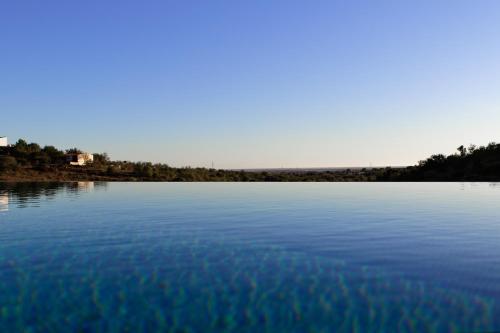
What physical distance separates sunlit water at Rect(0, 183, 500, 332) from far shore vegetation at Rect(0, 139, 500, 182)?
41.4 m

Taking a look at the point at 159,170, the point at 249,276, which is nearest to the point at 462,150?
the point at 159,170

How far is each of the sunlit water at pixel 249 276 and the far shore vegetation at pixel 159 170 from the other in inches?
1630

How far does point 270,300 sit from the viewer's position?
674 centimetres

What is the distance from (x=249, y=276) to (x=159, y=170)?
5960 cm

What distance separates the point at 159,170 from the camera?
2598 inches

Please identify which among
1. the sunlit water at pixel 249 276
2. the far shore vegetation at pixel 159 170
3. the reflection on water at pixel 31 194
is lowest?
the sunlit water at pixel 249 276

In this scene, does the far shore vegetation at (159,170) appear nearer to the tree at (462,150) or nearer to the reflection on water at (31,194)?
the tree at (462,150)

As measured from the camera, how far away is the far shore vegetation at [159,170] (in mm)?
52281

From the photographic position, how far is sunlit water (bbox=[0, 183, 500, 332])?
5.93m

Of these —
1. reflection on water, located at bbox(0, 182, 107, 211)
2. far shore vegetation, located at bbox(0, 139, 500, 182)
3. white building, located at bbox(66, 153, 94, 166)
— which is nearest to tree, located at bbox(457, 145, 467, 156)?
far shore vegetation, located at bbox(0, 139, 500, 182)

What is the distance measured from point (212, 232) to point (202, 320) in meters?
7.50

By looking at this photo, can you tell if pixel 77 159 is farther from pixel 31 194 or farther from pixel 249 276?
pixel 249 276

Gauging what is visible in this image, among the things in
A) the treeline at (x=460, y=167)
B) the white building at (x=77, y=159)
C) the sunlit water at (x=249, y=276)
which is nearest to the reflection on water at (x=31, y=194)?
the sunlit water at (x=249, y=276)

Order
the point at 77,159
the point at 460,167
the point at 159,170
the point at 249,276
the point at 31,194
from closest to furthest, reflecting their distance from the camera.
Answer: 1. the point at 249,276
2. the point at 31,194
3. the point at 460,167
4. the point at 159,170
5. the point at 77,159
